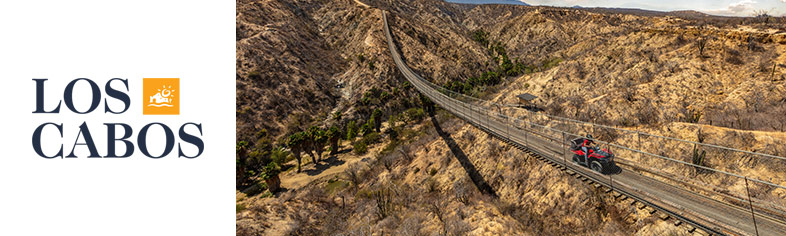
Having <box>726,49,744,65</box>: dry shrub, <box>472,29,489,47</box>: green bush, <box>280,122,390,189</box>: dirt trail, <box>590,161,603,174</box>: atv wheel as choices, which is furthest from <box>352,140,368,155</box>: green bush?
<box>472,29,489,47</box>: green bush

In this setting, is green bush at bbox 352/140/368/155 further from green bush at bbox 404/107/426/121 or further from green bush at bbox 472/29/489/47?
green bush at bbox 472/29/489/47

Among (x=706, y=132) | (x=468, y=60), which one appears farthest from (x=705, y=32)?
(x=468, y=60)

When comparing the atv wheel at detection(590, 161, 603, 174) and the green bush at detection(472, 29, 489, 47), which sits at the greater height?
the green bush at detection(472, 29, 489, 47)

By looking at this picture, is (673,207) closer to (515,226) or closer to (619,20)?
(515,226)

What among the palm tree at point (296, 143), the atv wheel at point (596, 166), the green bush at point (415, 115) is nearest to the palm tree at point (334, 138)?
the palm tree at point (296, 143)

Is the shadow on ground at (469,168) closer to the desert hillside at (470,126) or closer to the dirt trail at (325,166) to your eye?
the desert hillside at (470,126)

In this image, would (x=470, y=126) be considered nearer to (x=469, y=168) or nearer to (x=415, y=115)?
(x=469, y=168)

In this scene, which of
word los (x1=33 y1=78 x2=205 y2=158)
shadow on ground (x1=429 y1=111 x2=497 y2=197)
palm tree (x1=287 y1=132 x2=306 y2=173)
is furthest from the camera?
palm tree (x1=287 y1=132 x2=306 y2=173)
